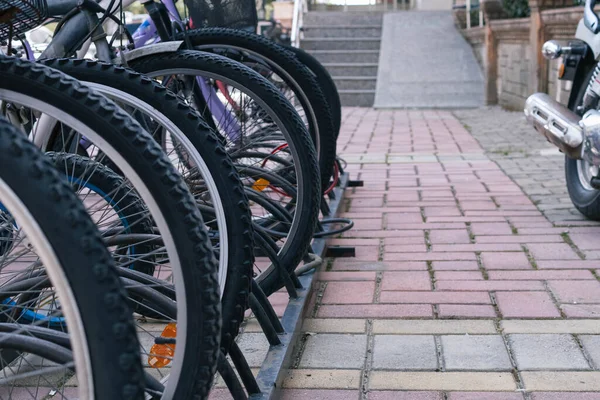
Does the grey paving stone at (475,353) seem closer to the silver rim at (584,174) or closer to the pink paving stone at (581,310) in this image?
the pink paving stone at (581,310)

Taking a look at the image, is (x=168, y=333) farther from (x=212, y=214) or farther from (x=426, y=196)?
(x=426, y=196)

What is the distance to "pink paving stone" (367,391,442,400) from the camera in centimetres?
221

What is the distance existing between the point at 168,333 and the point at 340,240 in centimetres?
206

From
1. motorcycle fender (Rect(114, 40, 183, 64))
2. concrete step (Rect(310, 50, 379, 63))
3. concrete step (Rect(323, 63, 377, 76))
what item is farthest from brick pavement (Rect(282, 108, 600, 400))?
concrete step (Rect(310, 50, 379, 63))

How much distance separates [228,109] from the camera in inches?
136

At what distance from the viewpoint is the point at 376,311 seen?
115 inches

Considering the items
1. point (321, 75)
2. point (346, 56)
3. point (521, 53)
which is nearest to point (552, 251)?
point (321, 75)

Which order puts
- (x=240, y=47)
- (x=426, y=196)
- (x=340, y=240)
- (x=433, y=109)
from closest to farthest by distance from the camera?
(x=240, y=47) < (x=340, y=240) < (x=426, y=196) < (x=433, y=109)

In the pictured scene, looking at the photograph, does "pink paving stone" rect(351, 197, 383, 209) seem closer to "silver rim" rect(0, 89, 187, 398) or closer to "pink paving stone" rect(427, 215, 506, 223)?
"pink paving stone" rect(427, 215, 506, 223)

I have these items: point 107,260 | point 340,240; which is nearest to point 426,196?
point 340,240

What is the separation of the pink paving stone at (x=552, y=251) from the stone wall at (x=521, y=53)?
14.1 feet

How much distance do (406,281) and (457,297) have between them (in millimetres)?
269

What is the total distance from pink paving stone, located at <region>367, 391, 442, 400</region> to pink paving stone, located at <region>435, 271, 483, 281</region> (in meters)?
1.09

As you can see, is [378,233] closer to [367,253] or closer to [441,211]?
[367,253]
